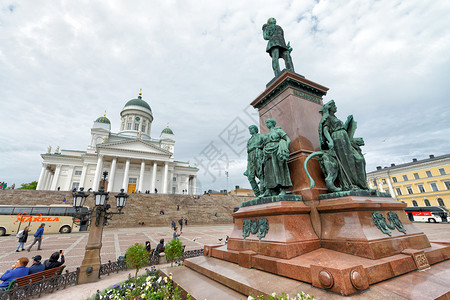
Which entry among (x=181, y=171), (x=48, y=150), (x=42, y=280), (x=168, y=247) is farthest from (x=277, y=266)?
(x=48, y=150)

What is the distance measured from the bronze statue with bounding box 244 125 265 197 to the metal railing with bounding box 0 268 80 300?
611 centimetres

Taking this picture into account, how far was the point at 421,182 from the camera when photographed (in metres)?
40.6

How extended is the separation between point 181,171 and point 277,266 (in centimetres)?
6125

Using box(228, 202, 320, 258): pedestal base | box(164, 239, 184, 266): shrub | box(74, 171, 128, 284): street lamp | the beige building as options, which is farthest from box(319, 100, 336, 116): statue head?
the beige building

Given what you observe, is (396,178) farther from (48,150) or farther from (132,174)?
(48,150)

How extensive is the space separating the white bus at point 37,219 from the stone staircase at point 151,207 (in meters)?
4.38

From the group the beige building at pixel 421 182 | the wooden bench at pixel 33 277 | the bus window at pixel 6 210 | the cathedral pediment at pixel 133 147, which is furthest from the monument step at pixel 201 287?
the cathedral pediment at pixel 133 147

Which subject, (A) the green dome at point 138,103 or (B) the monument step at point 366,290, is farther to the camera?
(A) the green dome at point 138,103

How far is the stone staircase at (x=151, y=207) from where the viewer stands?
26969mm

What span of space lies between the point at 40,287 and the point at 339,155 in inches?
321

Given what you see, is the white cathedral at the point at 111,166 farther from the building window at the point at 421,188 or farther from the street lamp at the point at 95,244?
the building window at the point at 421,188

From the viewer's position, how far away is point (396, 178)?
44719 mm

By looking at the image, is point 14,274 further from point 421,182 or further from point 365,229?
point 421,182

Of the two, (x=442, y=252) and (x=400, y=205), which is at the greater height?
(x=400, y=205)
